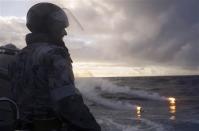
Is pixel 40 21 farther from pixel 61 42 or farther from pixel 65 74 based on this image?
pixel 65 74

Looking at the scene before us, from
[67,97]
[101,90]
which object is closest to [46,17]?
[67,97]

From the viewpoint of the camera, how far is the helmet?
3.47 metres

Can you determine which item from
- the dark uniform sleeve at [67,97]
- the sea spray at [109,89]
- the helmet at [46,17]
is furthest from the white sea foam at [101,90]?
the dark uniform sleeve at [67,97]

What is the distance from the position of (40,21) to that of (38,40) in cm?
12

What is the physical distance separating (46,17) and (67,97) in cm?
61

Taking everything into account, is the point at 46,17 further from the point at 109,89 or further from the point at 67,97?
the point at 109,89

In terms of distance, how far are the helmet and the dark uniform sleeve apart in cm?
25

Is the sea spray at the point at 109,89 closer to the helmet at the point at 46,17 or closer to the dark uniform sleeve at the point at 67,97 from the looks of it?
the helmet at the point at 46,17

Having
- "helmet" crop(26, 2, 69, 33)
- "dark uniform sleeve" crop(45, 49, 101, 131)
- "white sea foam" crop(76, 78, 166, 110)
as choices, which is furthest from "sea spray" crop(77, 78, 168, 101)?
"dark uniform sleeve" crop(45, 49, 101, 131)

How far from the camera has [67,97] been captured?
3.13m

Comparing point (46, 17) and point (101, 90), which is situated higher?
point (101, 90)

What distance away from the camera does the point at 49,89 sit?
10.7ft

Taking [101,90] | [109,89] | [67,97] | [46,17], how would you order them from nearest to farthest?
[67,97] < [46,17] < [101,90] < [109,89]

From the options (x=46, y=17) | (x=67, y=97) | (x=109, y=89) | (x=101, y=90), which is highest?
(x=109, y=89)
